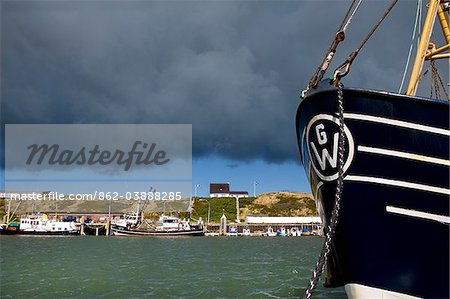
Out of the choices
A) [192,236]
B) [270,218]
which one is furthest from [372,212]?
[270,218]

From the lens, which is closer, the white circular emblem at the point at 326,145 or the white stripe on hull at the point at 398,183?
the white stripe on hull at the point at 398,183

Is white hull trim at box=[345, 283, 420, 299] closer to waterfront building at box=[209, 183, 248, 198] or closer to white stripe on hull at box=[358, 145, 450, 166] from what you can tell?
white stripe on hull at box=[358, 145, 450, 166]

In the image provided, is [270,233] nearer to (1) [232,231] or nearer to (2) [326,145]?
(1) [232,231]

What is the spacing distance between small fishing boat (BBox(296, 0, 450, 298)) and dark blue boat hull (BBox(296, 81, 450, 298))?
1cm

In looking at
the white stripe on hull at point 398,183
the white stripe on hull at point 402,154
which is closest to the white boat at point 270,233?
the white stripe on hull at point 398,183

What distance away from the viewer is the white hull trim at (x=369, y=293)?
6.78 meters

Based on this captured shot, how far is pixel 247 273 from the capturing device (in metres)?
19.2

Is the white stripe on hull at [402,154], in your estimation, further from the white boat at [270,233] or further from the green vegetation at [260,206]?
the green vegetation at [260,206]

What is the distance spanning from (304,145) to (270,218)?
10670 centimetres

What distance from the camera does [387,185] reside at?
22.0 ft

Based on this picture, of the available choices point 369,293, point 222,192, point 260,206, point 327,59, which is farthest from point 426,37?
point 222,192

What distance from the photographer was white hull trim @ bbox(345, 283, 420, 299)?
6777 millimetres

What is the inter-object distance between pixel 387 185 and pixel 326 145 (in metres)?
1.14

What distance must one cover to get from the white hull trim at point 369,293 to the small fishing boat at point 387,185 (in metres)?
0.02
